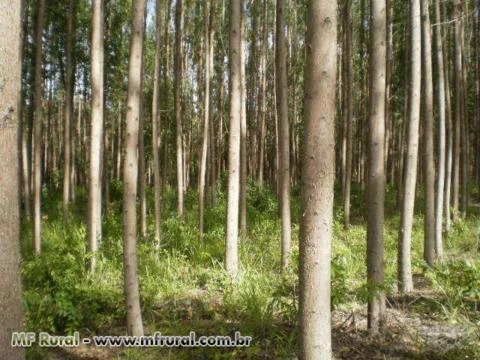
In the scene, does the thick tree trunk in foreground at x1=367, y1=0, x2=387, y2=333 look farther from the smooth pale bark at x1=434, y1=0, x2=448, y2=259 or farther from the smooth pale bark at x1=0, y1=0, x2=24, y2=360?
the smooth pale bark at x1=434, y1=0, x2=448, y2=259

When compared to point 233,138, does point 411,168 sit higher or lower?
lower

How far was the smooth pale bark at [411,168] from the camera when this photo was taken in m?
6.05

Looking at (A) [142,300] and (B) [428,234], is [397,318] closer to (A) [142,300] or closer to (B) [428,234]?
(B) [428,234]

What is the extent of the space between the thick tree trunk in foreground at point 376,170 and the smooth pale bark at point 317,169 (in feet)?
5.33

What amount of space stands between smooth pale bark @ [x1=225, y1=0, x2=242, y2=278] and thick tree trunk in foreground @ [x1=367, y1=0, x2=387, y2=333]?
2.33 m

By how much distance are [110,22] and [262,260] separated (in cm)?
1033

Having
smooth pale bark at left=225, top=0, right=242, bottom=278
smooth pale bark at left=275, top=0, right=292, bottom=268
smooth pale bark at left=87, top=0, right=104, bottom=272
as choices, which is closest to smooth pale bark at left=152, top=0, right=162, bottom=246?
smooth pale bark at left=87, top=0, right=104, bottom=272

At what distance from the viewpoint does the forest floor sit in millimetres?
4312

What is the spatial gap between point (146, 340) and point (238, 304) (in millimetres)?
1315

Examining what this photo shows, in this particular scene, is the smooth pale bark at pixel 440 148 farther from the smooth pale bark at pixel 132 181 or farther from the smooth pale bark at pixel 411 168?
the smooth pale bark at pixel 132 181

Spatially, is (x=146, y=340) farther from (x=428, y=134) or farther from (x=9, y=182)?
(x=428, y=134)

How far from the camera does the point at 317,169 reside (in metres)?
2.89

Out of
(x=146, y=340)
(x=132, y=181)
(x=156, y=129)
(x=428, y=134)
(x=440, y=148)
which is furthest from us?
(x=156, y=129)

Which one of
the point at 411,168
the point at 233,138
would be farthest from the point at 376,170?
the point at 233,138
